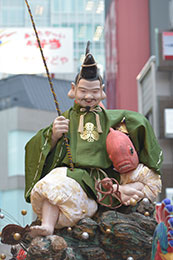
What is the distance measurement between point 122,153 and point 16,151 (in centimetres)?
1001

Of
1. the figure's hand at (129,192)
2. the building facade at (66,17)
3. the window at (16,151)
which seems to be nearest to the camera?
the figure's hand at (129,192)

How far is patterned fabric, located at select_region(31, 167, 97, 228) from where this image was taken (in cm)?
288

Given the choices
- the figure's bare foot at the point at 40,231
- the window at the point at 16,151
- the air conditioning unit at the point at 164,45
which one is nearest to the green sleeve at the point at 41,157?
the figure's bare foot at the point at 40,231

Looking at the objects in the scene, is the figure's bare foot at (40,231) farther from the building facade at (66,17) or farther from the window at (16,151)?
the building facade at (66,17)

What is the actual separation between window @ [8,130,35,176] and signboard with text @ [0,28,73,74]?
1.76m

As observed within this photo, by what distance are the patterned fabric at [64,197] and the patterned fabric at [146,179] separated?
0.26m

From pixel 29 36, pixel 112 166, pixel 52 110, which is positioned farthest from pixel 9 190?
pixel 112 166

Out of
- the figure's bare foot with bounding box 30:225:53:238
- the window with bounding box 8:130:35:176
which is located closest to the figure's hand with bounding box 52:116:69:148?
the figure's bare foot with bounding box 30:225:53:238

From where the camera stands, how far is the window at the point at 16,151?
1291cm

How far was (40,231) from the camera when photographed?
279 centimetres

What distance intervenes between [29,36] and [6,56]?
2.04ft

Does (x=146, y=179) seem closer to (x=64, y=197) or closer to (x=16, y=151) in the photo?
(x=64, y=197)

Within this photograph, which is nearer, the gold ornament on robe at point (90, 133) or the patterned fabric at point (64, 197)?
the patterned fabric at point (64, 197)

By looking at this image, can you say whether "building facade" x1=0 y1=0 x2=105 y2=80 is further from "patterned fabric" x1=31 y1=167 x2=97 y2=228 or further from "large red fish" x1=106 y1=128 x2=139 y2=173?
"patterned fabric" x1=31 y1=167 x2=97 y2=228
